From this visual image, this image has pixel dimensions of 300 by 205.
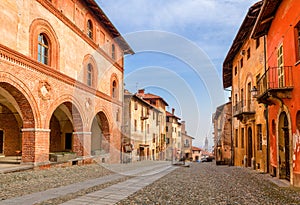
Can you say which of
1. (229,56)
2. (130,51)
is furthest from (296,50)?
(130,51)

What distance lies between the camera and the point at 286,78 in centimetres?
1014

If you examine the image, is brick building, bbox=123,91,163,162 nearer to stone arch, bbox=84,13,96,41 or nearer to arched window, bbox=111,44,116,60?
arched window, bbox=111,44,116,60

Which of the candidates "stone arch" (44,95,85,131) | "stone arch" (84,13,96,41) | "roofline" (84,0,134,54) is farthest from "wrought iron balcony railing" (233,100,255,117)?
"roofline" (84,0,134,54)

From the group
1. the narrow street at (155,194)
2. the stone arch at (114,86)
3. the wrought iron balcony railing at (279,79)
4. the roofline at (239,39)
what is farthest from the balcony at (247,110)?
the stone arch at (114,86)

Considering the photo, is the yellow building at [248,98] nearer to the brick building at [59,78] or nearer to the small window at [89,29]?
the brick building at [59,78]

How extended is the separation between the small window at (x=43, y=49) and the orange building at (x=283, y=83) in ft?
31.6

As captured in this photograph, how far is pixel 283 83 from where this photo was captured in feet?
34.4

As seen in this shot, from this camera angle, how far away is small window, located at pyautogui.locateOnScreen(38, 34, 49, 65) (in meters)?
13.4

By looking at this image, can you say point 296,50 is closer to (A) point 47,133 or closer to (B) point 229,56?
(A) point 47,133

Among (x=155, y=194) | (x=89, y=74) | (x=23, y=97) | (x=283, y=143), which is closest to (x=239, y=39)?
(x=283, y=143)

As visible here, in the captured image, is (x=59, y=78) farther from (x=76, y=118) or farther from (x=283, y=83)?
(x=283, y=83)

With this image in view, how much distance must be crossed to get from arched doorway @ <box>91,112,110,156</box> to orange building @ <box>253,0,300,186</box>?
39.6 ft

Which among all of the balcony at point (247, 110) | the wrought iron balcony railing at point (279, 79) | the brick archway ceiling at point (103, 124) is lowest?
the brick archway ceiling at point (103, 124)

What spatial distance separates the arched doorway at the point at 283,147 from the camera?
11.0 m
